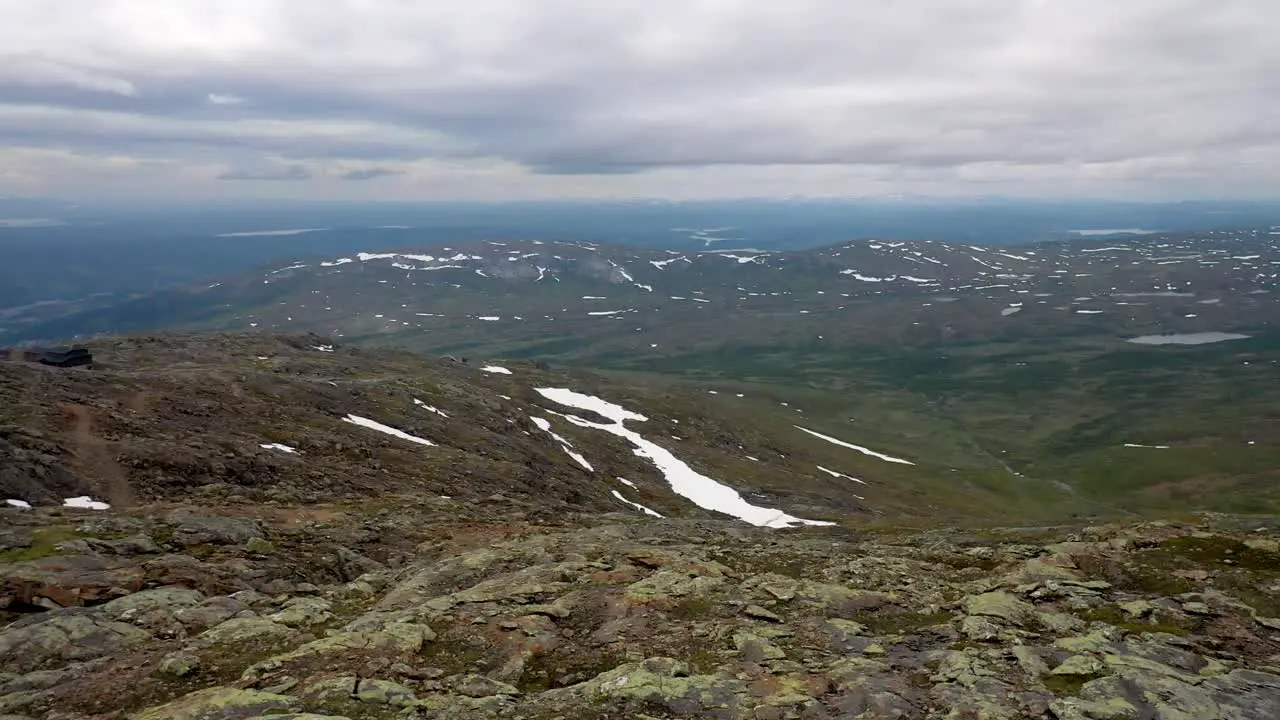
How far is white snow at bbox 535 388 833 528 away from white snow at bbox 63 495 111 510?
53273 millimetres

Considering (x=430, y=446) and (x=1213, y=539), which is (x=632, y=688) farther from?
(x=430, y=446)

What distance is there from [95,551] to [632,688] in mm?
24587

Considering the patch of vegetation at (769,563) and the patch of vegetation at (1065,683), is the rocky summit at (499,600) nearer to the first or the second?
the patch of vegetation at (1065,683)

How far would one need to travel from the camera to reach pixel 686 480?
89.8 m

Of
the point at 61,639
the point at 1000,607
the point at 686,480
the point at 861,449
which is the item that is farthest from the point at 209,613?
the point at 861,449

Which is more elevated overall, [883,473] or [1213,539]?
[1213,539]

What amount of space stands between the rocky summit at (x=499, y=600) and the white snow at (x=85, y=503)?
24 centimetres

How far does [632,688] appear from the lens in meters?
17.7

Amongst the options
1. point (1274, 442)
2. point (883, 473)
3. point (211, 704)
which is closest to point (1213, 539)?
point (211, 704)

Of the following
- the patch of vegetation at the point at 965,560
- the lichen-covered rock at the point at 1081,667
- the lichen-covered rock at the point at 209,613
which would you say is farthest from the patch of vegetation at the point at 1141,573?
the lichen-covered rock at the point at 209,613

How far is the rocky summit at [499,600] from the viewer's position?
1728 centimetres

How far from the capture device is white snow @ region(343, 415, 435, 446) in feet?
217

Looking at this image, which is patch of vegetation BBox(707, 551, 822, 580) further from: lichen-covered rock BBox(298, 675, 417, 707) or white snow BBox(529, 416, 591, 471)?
white snow BBox(529, 416, 591, 471)

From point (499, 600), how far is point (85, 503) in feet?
89.6
